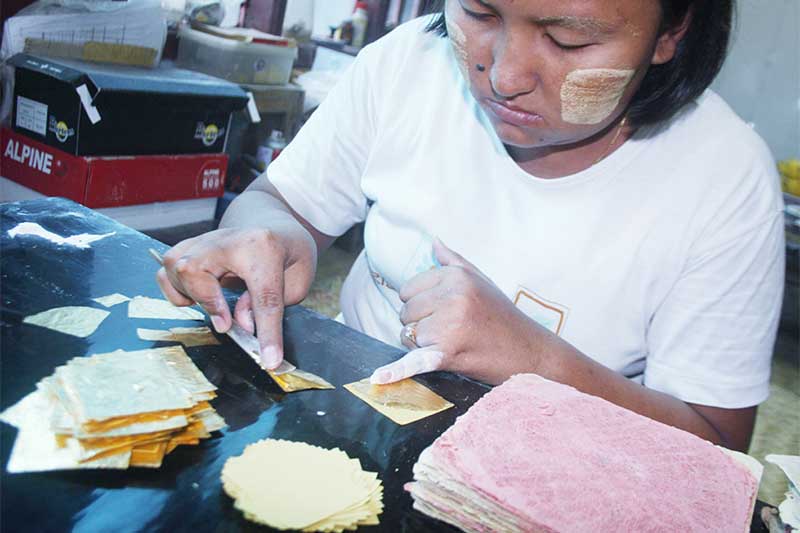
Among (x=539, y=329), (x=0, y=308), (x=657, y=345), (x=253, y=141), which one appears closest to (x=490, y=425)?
(x=539, y=329)

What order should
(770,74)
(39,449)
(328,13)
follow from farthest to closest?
(770,74)
(328,13)
(39,449)

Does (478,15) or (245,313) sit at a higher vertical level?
(478,15)

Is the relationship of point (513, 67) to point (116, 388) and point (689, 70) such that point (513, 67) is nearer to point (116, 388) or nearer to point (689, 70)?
point (689, 70)

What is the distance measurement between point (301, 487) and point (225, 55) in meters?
2.07

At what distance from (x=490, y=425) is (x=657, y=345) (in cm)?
40

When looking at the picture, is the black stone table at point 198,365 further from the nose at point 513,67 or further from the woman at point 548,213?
the nose at point 513,67

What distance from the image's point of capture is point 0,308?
28.5 inches

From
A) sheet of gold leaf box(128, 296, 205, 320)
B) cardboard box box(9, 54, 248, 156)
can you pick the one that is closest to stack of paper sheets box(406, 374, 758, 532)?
sheet of gold leaf box(128, 296, 205, 320)

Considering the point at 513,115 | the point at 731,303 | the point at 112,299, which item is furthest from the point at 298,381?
the point at 731,303

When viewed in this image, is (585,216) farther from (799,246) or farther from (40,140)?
(799,246)

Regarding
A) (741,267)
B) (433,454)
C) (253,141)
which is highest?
(741,267)

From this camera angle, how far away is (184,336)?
2.51ft

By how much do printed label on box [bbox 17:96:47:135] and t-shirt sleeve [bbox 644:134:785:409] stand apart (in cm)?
159

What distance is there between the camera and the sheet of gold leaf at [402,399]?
2.32 feet
